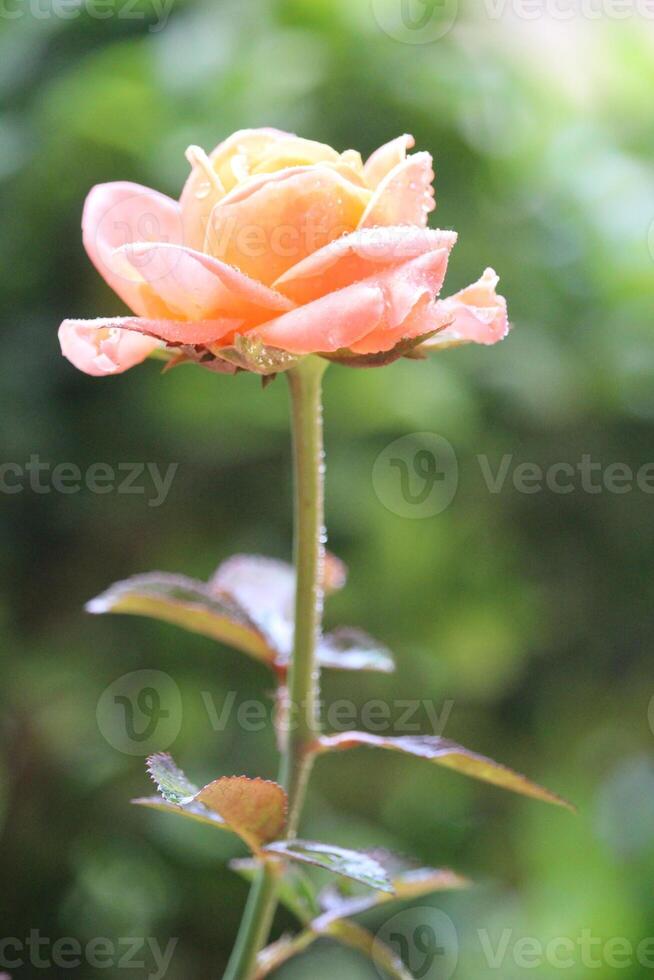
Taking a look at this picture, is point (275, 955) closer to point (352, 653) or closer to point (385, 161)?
point (352, 653)

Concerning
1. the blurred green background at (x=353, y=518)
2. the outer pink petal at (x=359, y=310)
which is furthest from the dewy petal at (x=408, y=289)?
the blurred green background at (x=353, y=518)

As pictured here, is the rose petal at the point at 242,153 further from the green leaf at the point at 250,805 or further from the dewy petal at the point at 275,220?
the green leaf at the point at 250,805

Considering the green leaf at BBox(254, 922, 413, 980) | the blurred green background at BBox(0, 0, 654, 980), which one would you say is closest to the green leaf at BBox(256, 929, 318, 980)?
the green leaf at BBox(254, 922, 413, 980)

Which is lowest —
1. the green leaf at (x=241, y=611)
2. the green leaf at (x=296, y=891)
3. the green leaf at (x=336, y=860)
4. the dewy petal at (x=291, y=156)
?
the green leaf at (x=296, y=891)

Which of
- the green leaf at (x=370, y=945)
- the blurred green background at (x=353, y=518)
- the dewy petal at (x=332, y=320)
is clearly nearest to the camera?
the dewy petal at (x=332, y=320)

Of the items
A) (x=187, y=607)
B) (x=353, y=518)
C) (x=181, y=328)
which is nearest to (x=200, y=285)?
(x=181, y=328)

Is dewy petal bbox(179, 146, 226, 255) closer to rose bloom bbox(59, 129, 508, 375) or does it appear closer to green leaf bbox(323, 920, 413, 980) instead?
rose bloom bbox(59, 129, 508, 375)
